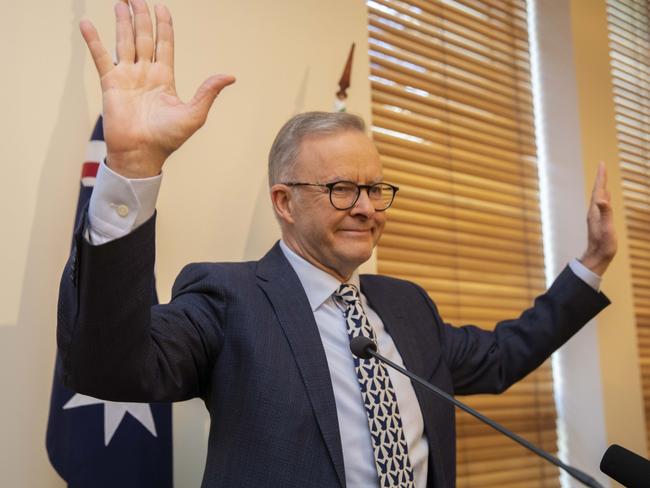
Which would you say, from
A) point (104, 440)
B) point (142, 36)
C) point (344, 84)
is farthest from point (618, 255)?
point (142, 36)

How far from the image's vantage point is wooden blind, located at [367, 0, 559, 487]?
2131 mm

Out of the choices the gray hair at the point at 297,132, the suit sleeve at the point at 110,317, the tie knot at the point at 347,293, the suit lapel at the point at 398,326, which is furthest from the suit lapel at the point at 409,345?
the suit sleeve at the point at 110,317

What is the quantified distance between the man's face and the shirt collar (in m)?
0.02

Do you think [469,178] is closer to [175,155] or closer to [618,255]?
[618,255]

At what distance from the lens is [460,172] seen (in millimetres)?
2316

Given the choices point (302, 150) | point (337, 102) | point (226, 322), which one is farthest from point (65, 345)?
point (337, 102)

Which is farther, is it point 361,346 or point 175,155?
point 175,155

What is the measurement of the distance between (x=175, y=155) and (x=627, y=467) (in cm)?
116

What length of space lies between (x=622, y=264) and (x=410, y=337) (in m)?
1.40

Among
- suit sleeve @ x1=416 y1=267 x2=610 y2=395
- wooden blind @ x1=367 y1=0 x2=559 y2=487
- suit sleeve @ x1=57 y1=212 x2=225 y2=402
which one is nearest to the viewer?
suit sleeve @ x1=57 y1=212 x2=225 y2=402

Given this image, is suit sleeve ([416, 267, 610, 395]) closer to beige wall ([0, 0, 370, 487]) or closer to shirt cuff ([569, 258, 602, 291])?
shirt cuff ([569, 258, 602, 291])

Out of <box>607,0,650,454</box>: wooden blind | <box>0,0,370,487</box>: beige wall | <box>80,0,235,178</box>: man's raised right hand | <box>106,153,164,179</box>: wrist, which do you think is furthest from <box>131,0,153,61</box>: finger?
<box>607,0,650,454</box>: wooden blind

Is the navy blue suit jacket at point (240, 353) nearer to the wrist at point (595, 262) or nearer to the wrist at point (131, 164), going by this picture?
the wrist at point (131, 164)

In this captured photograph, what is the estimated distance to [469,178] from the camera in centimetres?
234
